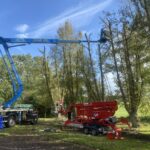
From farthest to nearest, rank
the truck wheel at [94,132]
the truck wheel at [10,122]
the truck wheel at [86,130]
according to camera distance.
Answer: the truck wheel at [10,122] < the truck wheel at [86,130] < the truck wheel at [94,132]

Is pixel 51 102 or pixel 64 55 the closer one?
pixel 64 55

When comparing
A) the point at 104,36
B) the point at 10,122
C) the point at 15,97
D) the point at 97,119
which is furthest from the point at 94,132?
the point at 15,97

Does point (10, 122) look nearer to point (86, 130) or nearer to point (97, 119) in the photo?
point (86, 130)

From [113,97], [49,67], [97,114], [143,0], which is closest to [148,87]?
[113,97]

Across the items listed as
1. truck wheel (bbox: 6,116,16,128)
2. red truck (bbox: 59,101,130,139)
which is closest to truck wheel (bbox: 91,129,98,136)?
Answer: red truck (bbox: 59,101,130,139)

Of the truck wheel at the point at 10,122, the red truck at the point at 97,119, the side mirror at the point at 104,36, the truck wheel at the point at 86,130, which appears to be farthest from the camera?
the truck wheel at the point at 10,122

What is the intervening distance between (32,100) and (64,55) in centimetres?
2264

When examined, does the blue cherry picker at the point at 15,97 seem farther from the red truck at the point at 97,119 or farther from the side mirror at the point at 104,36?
the red truck at the point at 97,119

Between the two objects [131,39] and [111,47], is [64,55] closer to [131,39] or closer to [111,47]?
[111,47]

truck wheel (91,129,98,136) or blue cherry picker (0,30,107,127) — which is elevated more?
blue cherry picker (0,30,107,127)

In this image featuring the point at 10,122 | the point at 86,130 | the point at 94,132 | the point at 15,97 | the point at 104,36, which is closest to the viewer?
the point at 94,132

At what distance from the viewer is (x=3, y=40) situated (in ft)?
140

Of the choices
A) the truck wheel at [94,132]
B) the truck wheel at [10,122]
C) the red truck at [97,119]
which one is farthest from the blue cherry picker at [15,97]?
the truck wheel at [94,132]

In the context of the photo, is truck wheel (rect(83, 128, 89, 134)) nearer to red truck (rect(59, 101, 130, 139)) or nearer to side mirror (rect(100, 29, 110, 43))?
red truck (rect(59, 101, 130, 139))
